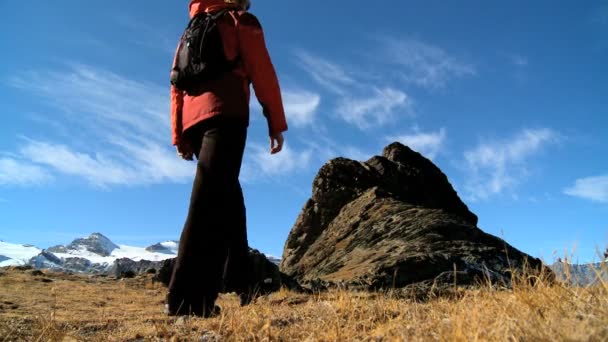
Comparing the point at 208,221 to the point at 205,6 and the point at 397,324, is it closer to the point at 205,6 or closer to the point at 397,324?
the point at 397,324

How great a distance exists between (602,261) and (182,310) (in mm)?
2631

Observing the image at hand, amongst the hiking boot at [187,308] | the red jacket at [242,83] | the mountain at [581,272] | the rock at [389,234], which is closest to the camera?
the mountain at [581,272]

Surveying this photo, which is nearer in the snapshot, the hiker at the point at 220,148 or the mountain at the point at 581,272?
the mountain at the point at 581,272

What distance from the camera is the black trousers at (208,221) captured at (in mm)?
3367

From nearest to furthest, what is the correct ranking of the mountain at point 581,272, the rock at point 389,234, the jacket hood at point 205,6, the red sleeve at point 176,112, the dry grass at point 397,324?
1. the dry grass at point 397,324
2. the mountain at point 581,272
3. the jacket hood at point 205,6
4. the red sleeve at point 176,112
5. the rock at point 389,234

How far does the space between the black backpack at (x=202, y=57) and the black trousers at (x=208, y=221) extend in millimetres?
364

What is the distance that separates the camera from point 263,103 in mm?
3639

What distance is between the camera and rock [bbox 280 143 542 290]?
606 centimetres

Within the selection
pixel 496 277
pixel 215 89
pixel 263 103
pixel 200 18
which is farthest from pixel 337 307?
pixel 496 277

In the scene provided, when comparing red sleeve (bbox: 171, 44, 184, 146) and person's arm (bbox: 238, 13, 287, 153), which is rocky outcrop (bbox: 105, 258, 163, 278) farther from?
person's arm (bbox: 238, 13, 287, 153)

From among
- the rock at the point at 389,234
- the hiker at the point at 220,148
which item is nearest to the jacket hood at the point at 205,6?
the hiker at the point at 220,148

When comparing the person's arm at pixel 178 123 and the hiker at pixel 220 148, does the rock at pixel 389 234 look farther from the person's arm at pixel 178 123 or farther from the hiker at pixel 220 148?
the person's arm at pixel 178 123

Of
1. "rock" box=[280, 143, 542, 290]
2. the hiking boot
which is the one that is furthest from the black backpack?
"rock" box=[280, 143, 542, 290]

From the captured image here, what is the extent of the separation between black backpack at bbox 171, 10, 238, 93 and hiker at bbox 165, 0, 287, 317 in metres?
0.02
